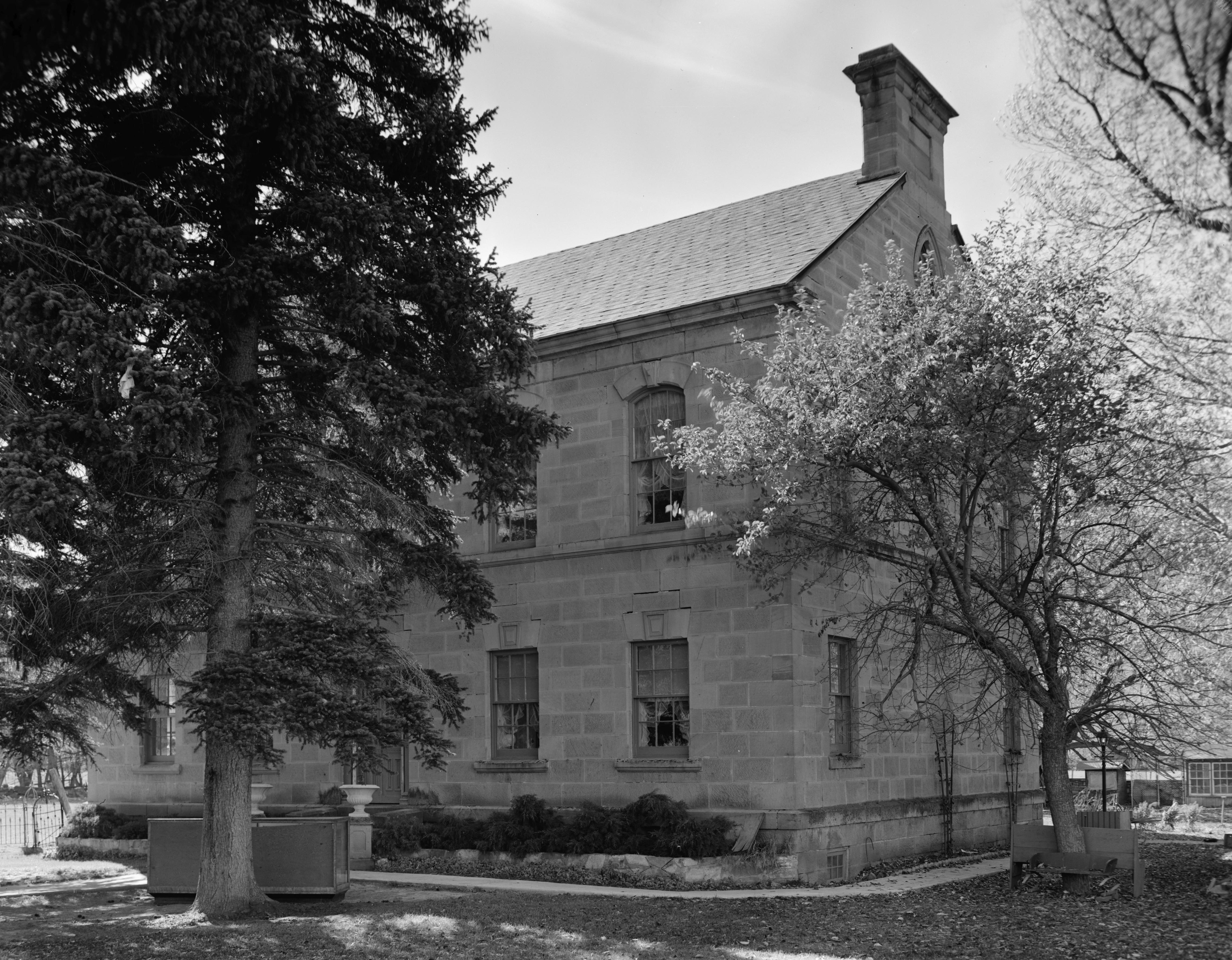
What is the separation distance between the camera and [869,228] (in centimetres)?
2202

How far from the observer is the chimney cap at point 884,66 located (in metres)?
23.5

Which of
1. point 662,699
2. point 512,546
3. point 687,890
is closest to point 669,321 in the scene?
point 512,546

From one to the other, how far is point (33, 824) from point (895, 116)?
76.3 ft

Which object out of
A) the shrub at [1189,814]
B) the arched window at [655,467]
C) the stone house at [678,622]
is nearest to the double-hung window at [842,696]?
the stone house at [678,622]

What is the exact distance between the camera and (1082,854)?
52.2 ft

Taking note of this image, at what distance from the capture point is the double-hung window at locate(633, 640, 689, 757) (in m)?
19.7

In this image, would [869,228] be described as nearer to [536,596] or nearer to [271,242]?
[536,596]

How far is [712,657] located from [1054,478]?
19.1 ft

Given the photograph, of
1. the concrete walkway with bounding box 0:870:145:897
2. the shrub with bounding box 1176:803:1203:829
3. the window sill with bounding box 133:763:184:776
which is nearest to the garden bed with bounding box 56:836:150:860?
the window sill with bounding box 133:763:184:776

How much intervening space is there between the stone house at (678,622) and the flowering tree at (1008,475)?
4.83ft

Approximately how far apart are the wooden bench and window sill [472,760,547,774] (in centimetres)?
751

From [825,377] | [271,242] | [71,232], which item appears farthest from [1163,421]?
[71,232]

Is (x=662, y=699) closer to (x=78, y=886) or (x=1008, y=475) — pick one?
(x=1008, y=475)

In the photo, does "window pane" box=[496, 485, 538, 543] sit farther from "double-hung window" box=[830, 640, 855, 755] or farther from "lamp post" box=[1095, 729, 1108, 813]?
"lamp post" box=[1095, 729, 1108, 813]
